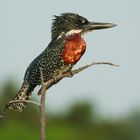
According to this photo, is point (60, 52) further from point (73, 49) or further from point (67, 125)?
point (67, 125)

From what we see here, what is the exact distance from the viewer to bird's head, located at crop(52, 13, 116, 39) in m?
17.9

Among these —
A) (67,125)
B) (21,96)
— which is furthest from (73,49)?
(67,125)

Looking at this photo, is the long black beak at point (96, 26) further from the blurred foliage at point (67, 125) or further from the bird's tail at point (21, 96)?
the blurred foliage at point (67, 125)

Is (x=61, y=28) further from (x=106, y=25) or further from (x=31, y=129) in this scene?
(x=31, y=129)

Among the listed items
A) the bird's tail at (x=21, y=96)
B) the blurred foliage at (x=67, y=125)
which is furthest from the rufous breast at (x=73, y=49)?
the blurred foliage at (x=67, y=125)

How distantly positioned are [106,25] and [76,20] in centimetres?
45

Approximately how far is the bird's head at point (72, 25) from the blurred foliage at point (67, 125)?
98.8 ft

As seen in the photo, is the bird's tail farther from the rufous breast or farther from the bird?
the rufous breast

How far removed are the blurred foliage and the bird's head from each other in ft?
98.8

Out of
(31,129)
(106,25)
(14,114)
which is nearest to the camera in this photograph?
(106,25)

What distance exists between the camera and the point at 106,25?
1786 cm

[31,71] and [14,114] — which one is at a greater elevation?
[31,71]

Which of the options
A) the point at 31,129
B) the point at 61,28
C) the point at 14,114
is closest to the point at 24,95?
the point at 61,28

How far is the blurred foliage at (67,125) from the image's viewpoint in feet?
166
